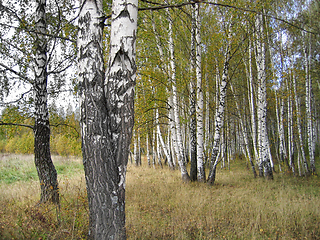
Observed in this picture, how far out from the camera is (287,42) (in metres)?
13.0

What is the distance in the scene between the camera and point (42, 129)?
15.3 ft

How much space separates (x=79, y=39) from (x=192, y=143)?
6474 mm

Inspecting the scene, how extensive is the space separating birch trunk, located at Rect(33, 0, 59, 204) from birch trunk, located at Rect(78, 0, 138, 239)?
269 centimetres

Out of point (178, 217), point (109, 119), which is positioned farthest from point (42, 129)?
point (178, 217)

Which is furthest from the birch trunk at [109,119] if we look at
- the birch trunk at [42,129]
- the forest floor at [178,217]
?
the birch trunk at [42,129]

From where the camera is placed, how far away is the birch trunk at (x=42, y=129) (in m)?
4.51

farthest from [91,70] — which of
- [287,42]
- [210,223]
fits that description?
[287,42]

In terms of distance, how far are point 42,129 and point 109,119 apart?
310cm

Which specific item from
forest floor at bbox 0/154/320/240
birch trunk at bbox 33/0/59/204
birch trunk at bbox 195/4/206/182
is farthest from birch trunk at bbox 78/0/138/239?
birch trunk at bbox 195/4/206/182

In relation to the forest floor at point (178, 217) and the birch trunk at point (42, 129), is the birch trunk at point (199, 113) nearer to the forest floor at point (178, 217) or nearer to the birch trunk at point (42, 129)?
the forest floor at point (178, 217)

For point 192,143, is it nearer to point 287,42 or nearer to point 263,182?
point 263,182

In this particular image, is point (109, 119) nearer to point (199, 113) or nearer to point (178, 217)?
point (178, 217)

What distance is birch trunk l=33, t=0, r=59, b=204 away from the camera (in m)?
4.51

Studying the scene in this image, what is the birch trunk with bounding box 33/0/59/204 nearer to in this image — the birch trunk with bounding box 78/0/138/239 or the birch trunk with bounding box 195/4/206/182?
the birch trunk with bounding box 78/0/138/239
